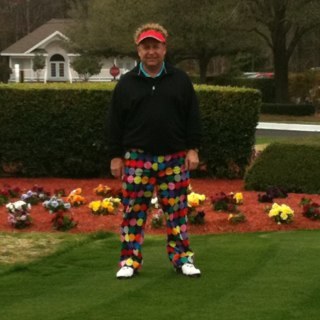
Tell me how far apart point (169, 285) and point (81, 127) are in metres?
6.80

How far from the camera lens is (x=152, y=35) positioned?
5.53m

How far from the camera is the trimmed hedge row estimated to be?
11883 mm

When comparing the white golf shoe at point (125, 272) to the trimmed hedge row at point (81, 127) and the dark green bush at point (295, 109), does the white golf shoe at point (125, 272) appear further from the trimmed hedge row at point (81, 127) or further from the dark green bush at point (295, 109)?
the dark green bush at point (295, 109)

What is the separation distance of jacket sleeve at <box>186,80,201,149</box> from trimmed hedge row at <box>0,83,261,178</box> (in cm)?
623

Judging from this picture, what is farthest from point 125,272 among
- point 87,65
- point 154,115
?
point 87,65

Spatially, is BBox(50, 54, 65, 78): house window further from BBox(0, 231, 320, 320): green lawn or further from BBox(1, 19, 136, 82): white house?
BBox(0, 231, 320, 320): green lawn

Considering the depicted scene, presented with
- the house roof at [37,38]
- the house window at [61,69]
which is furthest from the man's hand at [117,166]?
the house window at [61,69]

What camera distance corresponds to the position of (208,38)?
34.7 metres

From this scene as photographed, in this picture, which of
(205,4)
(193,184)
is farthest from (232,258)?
(205,4)

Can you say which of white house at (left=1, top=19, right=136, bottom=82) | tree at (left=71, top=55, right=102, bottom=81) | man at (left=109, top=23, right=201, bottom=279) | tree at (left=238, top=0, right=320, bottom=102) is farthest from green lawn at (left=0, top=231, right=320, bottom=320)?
white house at (left=1, top=19, right=136, bottom=82)

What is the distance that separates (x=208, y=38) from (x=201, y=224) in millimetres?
27144

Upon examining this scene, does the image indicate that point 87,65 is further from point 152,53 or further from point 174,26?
point 152,53

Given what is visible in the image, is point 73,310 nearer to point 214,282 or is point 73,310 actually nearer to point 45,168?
point 214,282

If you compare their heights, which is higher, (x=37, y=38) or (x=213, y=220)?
(x=37, y=38)
